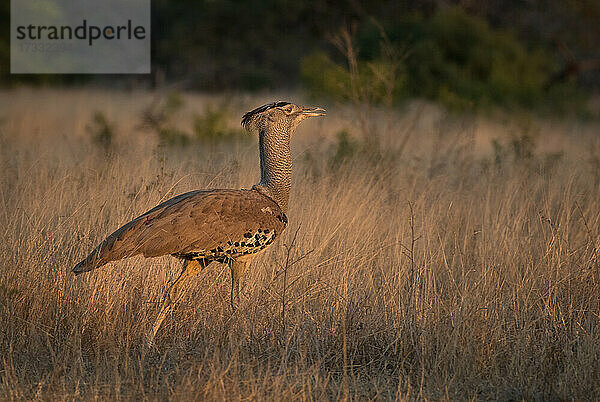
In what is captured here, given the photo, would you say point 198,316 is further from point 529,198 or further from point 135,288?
point 529,198

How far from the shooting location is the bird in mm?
3834

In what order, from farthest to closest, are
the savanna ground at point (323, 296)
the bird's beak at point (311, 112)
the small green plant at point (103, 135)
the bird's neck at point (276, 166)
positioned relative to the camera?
the small green plant at point (103, 135) → the bird's beak at point (311, 112) → the bird's neck at point (276, 166) → the savanna ground at point (323, 296)

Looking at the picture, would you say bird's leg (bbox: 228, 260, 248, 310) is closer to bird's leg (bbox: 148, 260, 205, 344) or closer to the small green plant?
bird's leg (bbox: 148, 260, 205, 344)

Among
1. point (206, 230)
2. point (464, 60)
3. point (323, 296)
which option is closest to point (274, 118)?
point (206, 230)

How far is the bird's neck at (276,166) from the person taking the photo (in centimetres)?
441

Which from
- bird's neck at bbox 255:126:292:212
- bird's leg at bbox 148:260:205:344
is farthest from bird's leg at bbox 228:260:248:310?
bird's neck at bbox 255:126:292:212

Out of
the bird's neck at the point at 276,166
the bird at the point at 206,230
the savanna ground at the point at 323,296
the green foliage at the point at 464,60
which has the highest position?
the green foliage at the point at 464,60

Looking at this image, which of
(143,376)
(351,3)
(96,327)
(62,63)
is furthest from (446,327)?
(351,3)

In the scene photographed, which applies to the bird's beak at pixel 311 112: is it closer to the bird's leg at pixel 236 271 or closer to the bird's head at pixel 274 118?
the bird's head at pixel 274 118

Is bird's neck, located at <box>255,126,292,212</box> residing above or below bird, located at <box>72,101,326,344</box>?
above

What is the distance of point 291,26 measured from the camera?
2634cm

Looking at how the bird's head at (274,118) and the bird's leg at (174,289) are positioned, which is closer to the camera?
the bird's leg at (174,289)

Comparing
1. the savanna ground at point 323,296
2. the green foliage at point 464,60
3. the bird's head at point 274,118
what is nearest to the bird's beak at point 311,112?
the bird's head at point 274,118

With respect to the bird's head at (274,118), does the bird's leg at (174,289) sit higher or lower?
lower
